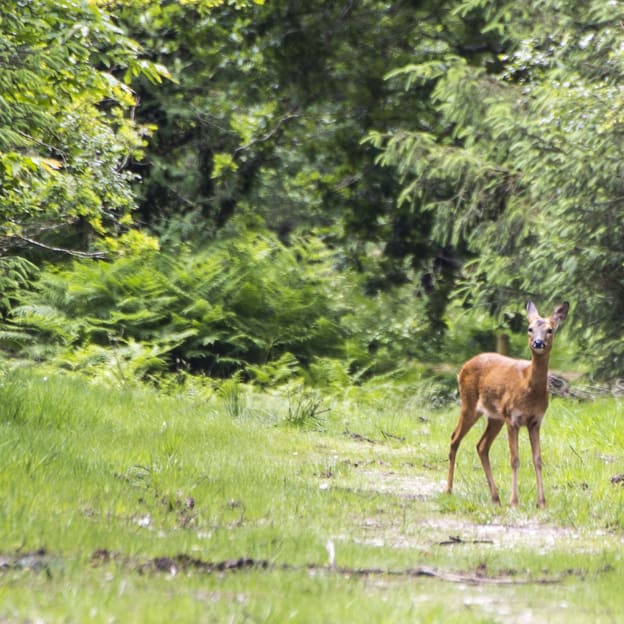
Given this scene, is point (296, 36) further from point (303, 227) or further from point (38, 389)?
point (38, 389)

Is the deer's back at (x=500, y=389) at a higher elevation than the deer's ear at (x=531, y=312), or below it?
below

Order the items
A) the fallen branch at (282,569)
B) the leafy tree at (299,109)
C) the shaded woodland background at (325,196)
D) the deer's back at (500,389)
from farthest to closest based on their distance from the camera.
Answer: the leafy tree at (299,109) → the shaded woodland background at (325,196) → the deer's back at (500,389) → the fallen branch at (282,569)

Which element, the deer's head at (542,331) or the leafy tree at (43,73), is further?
the leafy tree at (43,73)

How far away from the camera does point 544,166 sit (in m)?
13.8

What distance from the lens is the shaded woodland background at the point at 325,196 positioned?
13.7 m

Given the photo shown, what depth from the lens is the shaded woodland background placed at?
13703 millimetres

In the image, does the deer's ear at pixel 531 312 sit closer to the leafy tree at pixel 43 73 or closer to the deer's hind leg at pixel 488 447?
the deer's hind leg at pixel 488 447

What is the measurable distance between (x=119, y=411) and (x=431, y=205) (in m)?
7.18

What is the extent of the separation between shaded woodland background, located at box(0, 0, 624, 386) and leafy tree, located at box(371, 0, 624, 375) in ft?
0.12

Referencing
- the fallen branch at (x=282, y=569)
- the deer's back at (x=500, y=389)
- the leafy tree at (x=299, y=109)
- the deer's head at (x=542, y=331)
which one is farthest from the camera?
the leafy tree at (x=299, y=109)

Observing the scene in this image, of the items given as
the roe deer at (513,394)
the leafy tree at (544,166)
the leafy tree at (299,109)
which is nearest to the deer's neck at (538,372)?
the roe deer at (513,394)

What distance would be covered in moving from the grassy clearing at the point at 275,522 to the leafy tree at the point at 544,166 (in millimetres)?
2174

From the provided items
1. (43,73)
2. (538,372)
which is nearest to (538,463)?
(538,372)

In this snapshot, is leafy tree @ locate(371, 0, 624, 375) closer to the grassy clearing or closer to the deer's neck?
the grassy clearing
